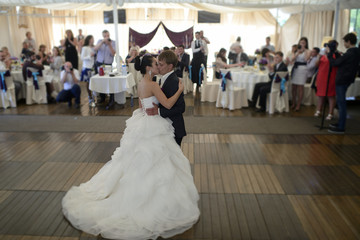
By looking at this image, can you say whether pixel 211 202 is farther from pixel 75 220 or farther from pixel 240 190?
pixel 75 220

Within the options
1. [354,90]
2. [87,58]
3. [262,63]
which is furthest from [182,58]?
[354,90]

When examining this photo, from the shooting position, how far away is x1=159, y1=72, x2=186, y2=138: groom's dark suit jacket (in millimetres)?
3123

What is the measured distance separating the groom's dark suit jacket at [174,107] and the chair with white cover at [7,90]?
5.75 meters

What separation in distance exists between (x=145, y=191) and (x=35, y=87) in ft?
19.7

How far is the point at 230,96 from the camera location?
7422mm

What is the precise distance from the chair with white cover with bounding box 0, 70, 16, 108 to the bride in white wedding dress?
17.2 ft

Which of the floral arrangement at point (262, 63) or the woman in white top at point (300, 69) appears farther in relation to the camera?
the floral arrangement at point (262, 63)

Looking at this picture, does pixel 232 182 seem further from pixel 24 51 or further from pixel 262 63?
pixel 24 51

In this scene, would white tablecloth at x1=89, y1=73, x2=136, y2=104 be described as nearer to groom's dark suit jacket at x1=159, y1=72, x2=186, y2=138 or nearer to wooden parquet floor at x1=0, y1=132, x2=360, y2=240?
wooden parquet floor at x1=0, y1=132, x2=360, y2=240

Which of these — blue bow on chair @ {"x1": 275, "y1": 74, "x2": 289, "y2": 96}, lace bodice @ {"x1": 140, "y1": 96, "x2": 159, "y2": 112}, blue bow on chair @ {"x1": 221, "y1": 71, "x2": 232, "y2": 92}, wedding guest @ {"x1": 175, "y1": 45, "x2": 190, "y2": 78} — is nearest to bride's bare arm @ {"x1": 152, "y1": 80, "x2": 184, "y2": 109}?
lace bodice @ {"x1": 140, "y1": 96, "x2": 159, "y2": 112}

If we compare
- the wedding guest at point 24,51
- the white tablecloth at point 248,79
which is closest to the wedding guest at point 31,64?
the wedding guest at point 24,51

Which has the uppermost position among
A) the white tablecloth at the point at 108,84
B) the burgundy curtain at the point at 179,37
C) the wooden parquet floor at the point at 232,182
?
the burgundy curtain at the point at 179,37

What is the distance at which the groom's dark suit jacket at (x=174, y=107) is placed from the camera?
10.2 ft

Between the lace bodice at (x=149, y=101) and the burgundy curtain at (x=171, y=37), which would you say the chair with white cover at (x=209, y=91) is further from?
the burgundy curtain at (x=171, y=37)
